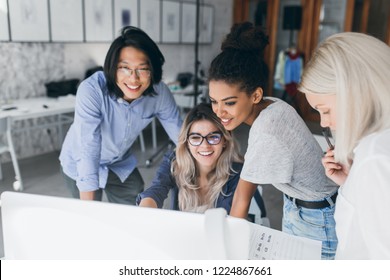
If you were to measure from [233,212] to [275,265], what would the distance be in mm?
417

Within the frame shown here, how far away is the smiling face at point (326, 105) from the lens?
83 cm

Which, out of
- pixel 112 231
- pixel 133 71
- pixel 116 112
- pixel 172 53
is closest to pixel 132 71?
pixel 133 71

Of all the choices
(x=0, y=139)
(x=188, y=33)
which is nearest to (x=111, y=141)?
(x=0, y=139)

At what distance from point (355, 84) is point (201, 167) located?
922 millimetres

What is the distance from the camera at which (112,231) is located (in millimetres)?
620

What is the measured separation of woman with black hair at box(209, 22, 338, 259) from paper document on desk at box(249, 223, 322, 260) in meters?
0.11

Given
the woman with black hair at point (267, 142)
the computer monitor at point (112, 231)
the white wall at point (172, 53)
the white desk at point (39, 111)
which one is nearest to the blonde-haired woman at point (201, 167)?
the woman with black hair at point (267, 142)

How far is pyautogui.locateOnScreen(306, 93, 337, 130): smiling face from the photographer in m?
0.83

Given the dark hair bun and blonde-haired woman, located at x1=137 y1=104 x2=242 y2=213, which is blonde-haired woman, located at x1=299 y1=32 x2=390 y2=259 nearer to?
the dark hair bun

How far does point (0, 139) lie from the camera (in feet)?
11.1

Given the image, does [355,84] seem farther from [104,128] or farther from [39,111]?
[39,111]

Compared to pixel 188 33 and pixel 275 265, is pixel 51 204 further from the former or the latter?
pixel 188 33

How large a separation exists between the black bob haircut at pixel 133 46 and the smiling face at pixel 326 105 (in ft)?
2.44

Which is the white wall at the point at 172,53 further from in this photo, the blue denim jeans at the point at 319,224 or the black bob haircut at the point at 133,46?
the blue denim jeans at the point at 319,224
